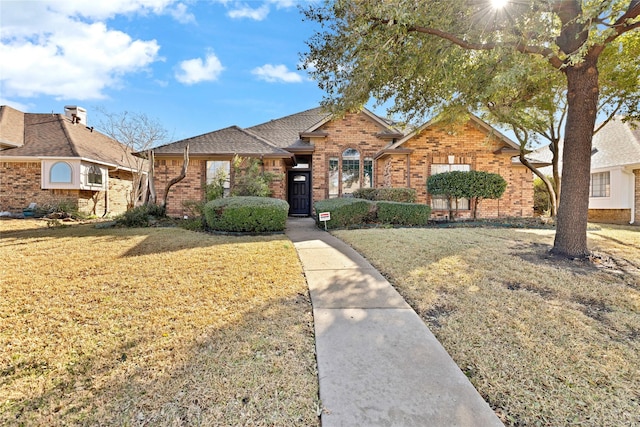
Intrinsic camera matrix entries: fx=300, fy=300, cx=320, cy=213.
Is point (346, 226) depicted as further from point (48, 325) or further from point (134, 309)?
point (48, 325)

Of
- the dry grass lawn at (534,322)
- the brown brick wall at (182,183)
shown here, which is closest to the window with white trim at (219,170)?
the brown brick wall at (182,183)

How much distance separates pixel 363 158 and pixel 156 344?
14174mm

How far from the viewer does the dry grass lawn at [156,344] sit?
2.14m

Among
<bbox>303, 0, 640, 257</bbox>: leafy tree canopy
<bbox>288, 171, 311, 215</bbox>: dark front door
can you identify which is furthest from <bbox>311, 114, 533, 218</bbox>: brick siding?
<bbox>303, 0, 640, 257</bbox>: leafy tree canopy

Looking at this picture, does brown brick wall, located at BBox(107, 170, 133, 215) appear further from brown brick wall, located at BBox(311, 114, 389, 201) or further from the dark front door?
brown brick wall, located at BBox(311, 114, 389, 201)

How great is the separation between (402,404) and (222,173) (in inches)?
518

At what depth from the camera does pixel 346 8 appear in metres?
6.40

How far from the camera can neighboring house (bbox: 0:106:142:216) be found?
15.3m

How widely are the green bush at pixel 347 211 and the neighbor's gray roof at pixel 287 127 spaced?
23.1ft

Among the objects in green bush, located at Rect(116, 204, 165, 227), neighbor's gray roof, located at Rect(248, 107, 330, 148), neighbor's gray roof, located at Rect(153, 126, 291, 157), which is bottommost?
green bush, located at Rect(116, 204, 165, 227)

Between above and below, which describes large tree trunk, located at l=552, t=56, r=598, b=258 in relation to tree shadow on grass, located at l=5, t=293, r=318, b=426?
above

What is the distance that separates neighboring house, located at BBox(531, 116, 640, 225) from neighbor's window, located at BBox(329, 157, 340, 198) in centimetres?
1393

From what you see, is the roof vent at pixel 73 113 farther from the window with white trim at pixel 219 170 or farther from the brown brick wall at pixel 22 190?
the window with white trim at pixel 219 170

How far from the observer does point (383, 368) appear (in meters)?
2.60
